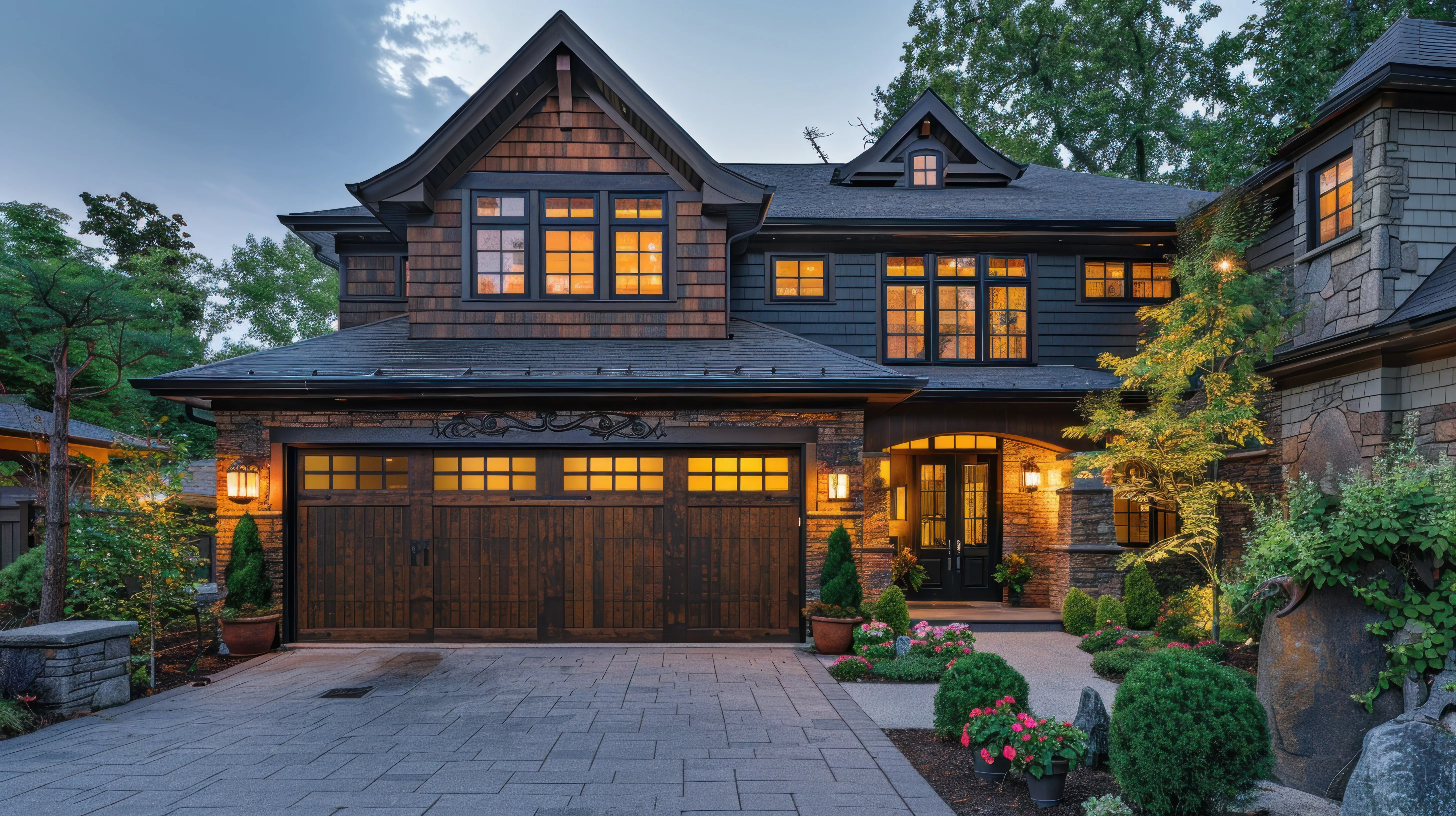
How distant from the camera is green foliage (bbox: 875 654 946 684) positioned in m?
7.50

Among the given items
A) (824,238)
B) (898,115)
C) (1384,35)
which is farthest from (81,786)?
(898,115)

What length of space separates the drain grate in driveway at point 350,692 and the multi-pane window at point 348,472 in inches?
115

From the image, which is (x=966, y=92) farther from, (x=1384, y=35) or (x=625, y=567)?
(x=625, y=567)

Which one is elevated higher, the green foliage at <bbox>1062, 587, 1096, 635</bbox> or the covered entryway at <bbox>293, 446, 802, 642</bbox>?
the covered entryway at <bbox>293, 446, 802, 642</bbox>

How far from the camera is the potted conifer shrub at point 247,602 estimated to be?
8594 mm

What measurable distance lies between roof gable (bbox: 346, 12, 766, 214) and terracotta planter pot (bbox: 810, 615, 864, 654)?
5736 mm

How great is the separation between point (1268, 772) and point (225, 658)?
10189 mm

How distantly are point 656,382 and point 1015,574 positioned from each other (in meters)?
6.96

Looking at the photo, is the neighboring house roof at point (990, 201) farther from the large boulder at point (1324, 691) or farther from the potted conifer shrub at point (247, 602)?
the potted conifer shrub at point (247, 602)

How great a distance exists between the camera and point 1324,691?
4344 mm

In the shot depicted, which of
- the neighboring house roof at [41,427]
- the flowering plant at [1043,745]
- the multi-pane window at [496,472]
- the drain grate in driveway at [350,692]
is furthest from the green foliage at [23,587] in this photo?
the flowering plant at [1043,745]

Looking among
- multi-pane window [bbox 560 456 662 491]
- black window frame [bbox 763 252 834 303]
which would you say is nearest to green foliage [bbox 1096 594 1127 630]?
black window frame [bbox 763 252 834 303]

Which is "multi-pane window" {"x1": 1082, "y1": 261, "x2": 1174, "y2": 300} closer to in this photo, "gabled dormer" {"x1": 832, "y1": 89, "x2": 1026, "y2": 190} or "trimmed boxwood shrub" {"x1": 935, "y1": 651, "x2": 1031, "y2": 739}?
"gabled dormer" {"x1": 832, "y1": 89, "x2": 1026, "y2": 190}

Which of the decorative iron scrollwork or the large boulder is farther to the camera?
the decorative iron scrollwork
